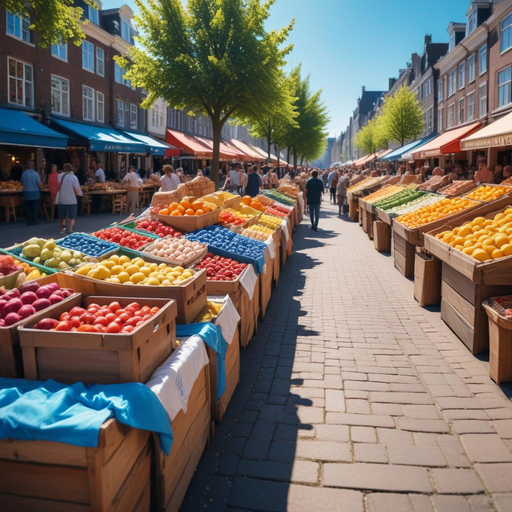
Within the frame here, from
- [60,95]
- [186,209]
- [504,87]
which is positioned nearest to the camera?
[186,209]

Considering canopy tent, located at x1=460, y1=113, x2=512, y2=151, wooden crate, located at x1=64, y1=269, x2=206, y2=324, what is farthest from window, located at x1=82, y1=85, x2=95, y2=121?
wooden crate, located at x1=64, y1=269, x2=206, y2=324

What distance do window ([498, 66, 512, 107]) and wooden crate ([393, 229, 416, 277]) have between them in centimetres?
1787

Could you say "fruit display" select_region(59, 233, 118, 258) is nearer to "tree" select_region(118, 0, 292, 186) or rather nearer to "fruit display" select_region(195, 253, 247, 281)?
"fruit display" select_region(195, 253, 247, 281)

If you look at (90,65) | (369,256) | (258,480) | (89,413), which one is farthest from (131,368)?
(90,65)

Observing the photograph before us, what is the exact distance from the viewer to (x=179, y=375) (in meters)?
3.02

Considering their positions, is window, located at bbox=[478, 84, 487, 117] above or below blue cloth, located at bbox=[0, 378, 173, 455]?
above

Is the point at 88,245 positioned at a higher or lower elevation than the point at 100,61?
lower

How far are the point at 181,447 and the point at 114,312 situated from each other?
98cm

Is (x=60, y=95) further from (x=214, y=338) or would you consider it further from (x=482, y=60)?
(x=214, y=338)

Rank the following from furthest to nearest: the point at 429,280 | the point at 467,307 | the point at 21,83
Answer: the point at 21,83 < the point at 429,280 < the point at 467,307

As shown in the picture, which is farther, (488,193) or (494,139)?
(494,139)

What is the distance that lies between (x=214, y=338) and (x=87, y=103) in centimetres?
2555

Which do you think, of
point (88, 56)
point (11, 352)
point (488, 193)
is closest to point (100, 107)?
point (88, 56)

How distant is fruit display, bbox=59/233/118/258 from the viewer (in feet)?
18.1
